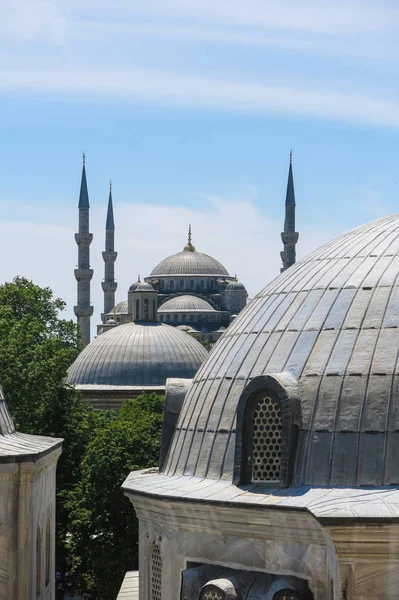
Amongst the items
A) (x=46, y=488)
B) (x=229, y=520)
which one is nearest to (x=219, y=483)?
(x=229, y=520)

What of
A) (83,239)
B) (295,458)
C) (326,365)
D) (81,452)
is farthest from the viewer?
(83,239)

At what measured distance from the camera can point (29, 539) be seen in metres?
19.8

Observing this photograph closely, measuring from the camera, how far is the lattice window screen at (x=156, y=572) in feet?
51.3

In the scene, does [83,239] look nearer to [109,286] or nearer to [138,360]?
[109,286]

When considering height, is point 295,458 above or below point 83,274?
below

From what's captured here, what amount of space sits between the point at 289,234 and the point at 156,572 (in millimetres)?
84623

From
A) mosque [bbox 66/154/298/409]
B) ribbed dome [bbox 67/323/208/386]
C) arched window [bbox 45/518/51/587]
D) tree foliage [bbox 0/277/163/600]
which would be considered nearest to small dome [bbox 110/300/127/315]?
mosque [bbox 66/154/298/409]

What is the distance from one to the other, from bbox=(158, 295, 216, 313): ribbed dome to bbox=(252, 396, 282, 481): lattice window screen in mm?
87368

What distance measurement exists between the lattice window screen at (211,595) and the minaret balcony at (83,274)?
82352 mm

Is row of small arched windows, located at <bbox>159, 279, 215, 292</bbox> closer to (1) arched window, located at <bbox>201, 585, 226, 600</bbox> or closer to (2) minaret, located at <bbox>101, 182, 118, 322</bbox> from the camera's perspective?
(2) minaret, located at <bbox>101, 182, 118, 322</bbox>

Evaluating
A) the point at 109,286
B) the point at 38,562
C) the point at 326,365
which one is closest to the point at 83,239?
the point at 109,286

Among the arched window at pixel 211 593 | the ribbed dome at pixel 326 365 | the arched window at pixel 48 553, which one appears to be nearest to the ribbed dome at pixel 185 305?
the arched window at pixel 48 553

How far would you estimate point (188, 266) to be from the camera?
10981cm

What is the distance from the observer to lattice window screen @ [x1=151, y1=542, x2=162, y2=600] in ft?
51.3
